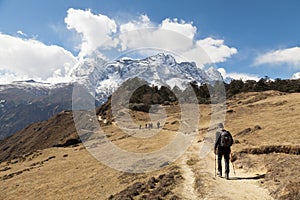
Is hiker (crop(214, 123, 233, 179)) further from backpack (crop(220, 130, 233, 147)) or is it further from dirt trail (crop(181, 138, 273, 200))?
dirt trail (crop(181, 138, 273, 200))

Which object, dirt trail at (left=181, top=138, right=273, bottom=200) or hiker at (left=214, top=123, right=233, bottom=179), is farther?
hiker at (left=214, top=123, right=233, bottom=179)

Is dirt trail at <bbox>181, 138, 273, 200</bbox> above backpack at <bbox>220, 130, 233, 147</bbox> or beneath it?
beneath

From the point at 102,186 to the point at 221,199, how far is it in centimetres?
1624

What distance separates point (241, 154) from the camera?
90.8 feet

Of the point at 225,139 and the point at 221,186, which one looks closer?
the point at 221,186

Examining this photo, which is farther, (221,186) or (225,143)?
(225,143)

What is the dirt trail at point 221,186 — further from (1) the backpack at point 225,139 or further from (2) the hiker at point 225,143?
(1) the backpack at point 225,139

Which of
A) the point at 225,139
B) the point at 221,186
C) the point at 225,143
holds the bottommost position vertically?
the point at 221,186

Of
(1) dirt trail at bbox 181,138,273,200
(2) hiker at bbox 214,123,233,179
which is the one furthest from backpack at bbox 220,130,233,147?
(1) dirt trail at bbox 181,138,273,200

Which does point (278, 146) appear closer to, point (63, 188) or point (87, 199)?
point (87, 199)

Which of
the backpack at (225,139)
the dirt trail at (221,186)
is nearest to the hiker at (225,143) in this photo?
the backpack at (225,139)

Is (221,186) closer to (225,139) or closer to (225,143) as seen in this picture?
(225,143)

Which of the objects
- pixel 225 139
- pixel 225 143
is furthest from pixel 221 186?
pixel 225 139

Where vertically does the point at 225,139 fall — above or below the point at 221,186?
above
